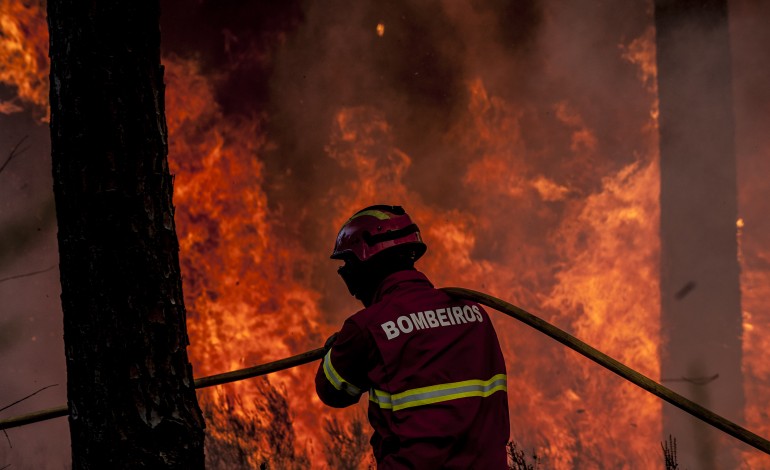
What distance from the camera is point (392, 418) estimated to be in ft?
7.57

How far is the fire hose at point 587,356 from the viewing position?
2.85 m

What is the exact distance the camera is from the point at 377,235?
2844 mm

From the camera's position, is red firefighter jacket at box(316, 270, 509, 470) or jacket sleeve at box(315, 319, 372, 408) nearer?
red firefighter jacket at box(316, 270, 509, 470)

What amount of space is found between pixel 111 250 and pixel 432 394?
1.30m

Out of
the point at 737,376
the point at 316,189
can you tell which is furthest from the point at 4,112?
the point at 737,376

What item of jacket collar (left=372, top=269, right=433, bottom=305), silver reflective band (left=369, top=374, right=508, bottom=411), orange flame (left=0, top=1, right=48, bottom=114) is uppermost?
orange flame (left=0, top=1, right=48, bottom=114)

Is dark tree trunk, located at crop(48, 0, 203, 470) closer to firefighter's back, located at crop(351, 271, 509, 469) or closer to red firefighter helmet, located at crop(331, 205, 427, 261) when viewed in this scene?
firefighter's back, located at crop(351, 271, 509, 469)

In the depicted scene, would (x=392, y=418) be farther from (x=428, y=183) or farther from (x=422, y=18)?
(x=422, y=18)

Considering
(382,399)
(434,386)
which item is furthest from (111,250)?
(434,386)

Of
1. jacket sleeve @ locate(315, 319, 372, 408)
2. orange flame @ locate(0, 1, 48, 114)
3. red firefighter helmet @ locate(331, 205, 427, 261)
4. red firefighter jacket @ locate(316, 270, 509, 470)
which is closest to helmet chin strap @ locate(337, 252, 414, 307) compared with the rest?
red firefighter helmet @ locate(331, 205, 427, 261)

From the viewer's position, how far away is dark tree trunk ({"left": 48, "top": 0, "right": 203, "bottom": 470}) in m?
2.01

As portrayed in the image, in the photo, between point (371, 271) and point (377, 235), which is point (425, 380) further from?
point (377, 235)

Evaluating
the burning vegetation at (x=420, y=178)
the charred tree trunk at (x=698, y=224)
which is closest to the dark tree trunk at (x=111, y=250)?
the burning vegetation at (x=420, y=178)

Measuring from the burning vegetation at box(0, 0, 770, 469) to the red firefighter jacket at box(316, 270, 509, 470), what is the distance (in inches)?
193
